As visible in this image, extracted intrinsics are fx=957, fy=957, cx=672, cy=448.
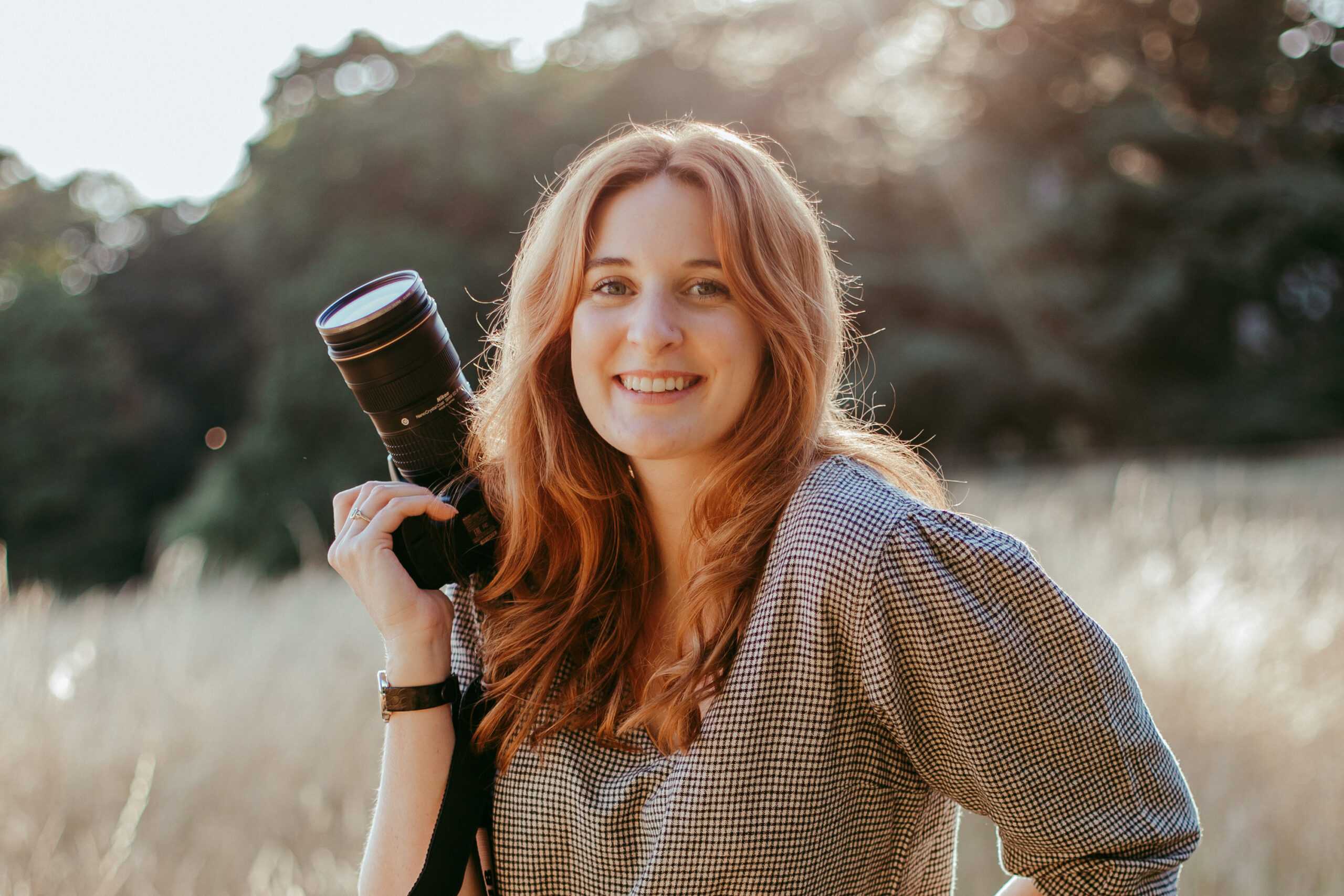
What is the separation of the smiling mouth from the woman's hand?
1.20 ft

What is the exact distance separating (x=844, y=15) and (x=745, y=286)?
45.8ft

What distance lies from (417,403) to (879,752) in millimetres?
876

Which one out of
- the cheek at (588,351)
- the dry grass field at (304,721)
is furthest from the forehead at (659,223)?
the dry grass field at (304,721)

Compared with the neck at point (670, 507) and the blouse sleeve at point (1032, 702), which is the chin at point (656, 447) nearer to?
the neck at point (670, 507)

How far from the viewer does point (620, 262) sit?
1.51 meters

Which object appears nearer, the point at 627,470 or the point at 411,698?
the point at 411,698

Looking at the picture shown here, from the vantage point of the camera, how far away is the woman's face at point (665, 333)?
4.81ft

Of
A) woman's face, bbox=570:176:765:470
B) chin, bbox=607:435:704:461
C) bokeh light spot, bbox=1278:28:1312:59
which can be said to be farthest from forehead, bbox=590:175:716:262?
bokeh light spot, bbox=1278:28:1312:59

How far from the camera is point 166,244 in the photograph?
1670cm

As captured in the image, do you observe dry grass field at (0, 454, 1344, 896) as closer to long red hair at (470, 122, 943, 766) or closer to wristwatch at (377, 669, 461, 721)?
wristwatch at (377, 669, 461, 721)

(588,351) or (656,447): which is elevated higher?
(588,351)

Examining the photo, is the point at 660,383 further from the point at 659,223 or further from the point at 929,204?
the point at 929,204

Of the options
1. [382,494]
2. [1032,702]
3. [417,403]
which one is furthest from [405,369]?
[1032,702]

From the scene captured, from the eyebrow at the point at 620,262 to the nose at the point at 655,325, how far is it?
0.20 feet
